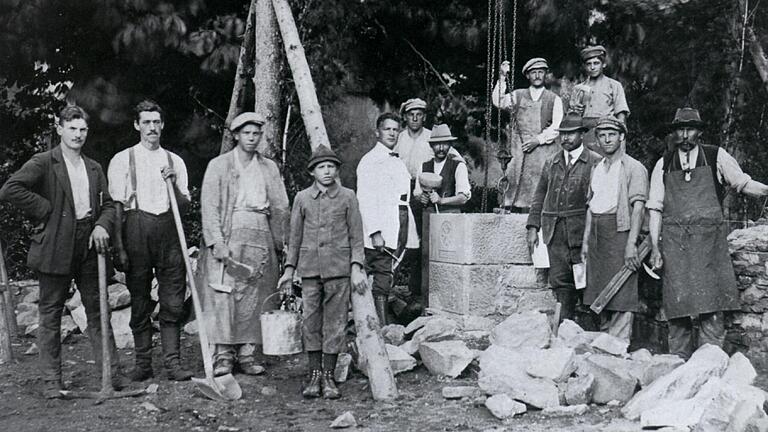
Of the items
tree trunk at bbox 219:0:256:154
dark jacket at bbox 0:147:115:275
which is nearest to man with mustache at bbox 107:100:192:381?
dark jacket at bbox 0:147:115:275

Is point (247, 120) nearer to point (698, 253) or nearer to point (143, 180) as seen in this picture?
point (143, 180)

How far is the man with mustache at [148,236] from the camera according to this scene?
620 centimetres

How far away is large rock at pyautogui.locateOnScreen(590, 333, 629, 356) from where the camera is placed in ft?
20.0

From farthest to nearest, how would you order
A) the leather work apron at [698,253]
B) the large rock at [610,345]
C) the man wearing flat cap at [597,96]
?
the man wearing flat cap at [597,96] < the leather work apron at [698,253] < the large rock at [610,345]

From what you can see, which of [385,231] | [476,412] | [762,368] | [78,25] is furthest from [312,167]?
[78,25]

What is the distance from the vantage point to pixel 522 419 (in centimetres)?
529

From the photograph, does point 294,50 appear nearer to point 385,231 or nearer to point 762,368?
point 385,231

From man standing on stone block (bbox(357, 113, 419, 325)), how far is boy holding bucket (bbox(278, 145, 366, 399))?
4.60 feet

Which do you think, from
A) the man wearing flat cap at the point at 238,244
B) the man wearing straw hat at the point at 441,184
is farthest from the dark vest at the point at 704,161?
the man wearing flat cap at the point at 238,244

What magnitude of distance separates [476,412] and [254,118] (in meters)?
2.70

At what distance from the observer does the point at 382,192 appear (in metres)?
7.60

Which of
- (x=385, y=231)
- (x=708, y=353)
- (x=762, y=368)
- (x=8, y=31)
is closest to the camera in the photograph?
(x=708, y=353)

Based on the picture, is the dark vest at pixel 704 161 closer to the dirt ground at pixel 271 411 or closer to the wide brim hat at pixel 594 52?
the dirt ground at pixel 271 411

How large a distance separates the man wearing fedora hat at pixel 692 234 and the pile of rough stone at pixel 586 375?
2.18ft
